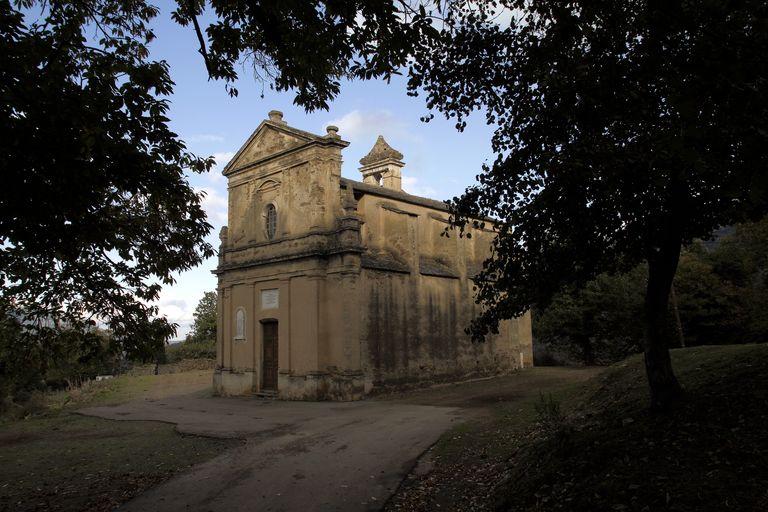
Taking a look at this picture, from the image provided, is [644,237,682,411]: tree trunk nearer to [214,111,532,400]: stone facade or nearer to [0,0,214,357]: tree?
[0,0,214,357]: tree

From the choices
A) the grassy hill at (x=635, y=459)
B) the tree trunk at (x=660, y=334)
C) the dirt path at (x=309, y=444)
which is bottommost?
the dirt path at (x=309, y=444)

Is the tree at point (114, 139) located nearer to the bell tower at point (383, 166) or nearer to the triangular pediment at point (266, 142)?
the triangular pediment at point (266, 142)

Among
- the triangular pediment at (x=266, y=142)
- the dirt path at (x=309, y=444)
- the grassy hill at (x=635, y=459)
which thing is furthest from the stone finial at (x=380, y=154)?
the grassy hill at (x=635, y=459)

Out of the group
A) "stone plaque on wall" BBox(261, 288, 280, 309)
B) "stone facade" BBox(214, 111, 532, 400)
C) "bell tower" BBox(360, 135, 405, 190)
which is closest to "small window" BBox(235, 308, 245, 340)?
"stone facade" BBox(214, 111, 532, 400)

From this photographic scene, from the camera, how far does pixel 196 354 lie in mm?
44469

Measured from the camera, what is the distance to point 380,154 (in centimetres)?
3134

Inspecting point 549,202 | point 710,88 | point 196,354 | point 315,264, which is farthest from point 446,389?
point 196,354

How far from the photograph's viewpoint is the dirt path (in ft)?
25.9

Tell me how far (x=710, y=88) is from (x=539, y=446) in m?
5.85

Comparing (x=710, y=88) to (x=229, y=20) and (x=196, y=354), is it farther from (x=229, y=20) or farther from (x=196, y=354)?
(x=196, y=354)

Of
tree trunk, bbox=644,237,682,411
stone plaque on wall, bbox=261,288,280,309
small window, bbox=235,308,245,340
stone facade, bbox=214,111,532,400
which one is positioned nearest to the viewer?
tree trunk, bbox=644,237,682,411

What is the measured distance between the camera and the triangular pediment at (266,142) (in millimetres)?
22453

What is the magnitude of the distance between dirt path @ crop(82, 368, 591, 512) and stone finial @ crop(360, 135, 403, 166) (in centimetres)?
1441

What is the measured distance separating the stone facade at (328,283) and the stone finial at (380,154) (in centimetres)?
591
